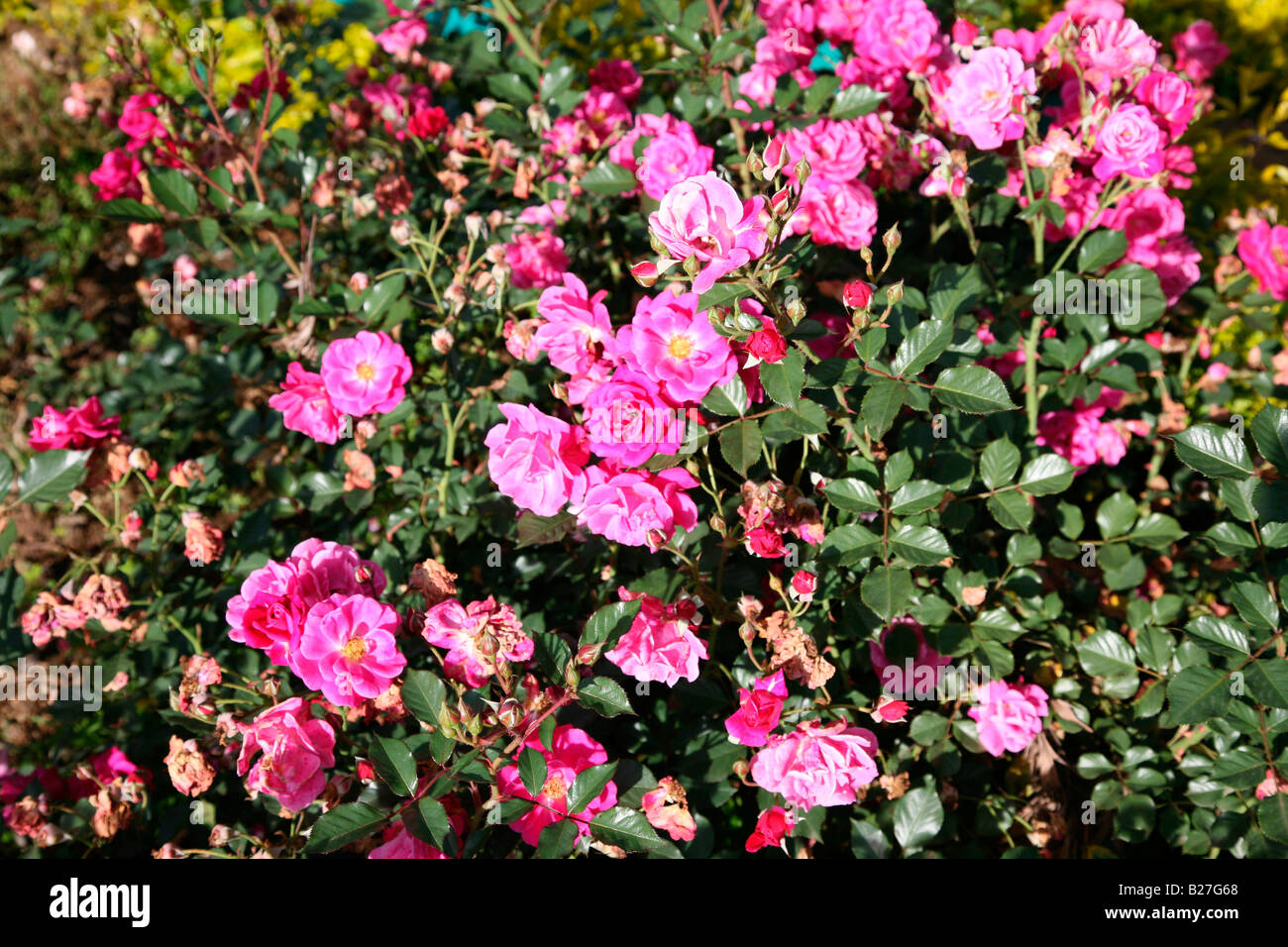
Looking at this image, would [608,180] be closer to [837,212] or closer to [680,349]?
[837,212]

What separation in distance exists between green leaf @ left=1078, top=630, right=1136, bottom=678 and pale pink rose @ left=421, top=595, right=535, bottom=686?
105 cm

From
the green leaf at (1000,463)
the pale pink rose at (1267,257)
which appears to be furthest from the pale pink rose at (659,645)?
the pale pink rose at (1267,257)

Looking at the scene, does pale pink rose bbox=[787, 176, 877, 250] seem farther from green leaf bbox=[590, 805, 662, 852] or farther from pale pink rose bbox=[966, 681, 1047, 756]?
green leaf bbox=[590, 805, 662, 852]

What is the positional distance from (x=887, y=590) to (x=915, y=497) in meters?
0.16

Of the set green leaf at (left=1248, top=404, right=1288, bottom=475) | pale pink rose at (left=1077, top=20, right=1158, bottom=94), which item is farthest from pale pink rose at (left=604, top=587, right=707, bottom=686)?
pale pink rose at (left=1077, top=20, right=1158, bottom=94)

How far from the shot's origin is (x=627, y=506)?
4.27 ft

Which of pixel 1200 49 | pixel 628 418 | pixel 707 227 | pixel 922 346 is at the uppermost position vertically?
pixel 1200 49

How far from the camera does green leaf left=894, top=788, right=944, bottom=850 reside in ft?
4.99

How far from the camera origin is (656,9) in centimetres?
192

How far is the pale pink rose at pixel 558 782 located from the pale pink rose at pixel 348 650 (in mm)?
238

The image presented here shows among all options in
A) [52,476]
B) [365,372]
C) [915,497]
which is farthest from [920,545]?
[52,476]

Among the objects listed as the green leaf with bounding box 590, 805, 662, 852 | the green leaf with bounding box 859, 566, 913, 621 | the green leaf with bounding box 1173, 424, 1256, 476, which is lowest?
the green leaf with bounding box 590, 805, 662, 852
